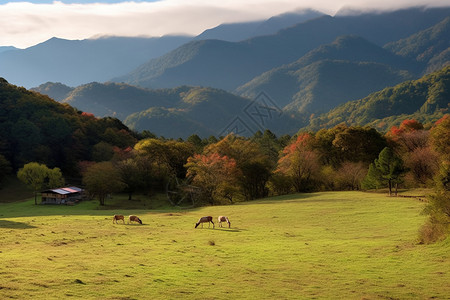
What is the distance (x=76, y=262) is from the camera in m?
18.8

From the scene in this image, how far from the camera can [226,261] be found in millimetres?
20219

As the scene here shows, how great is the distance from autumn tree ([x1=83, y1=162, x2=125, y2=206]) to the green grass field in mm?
31399

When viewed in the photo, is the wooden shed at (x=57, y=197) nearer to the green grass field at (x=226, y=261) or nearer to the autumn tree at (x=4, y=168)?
the autumn tree at (x=4, y=168)

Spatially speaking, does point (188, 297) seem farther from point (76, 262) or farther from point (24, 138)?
point (24, 138)

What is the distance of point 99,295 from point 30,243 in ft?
45.9

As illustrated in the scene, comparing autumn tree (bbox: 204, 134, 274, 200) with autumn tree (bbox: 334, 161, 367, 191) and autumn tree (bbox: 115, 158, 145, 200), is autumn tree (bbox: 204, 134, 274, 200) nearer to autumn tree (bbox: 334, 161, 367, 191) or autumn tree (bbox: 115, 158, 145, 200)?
autumn tree (bbox: 334, 161, 367, 191)

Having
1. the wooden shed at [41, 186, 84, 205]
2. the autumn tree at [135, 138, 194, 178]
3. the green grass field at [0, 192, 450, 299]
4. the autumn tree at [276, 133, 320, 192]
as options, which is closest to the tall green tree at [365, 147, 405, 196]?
the autumn tree at [276, 133, 320, 192]

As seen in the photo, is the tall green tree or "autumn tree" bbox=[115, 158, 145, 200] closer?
the tall green tree

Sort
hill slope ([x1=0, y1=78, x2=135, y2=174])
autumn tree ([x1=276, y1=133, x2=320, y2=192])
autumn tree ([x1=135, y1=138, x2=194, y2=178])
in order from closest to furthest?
autumn tree ([x1=276, y1=133, x2=320, y2=192])
autumn tree ([x1=135, y1=138, x2=194, y2=178])
hill slope ([x1=0, y1=78, x2=135, y2=174])

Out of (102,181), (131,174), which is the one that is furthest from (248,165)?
(102,181)

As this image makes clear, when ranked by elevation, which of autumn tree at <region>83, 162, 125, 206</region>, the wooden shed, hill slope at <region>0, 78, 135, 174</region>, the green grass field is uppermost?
hill slope at <region>0, 78, 135, 174</region>

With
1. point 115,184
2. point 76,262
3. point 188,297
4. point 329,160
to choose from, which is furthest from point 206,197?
point 188,297

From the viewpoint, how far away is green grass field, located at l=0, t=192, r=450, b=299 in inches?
574

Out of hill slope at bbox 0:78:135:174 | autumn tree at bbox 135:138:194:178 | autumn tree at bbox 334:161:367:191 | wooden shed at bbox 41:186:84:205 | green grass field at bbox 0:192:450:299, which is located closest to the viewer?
green grass field at bbox 0:192:450:299
